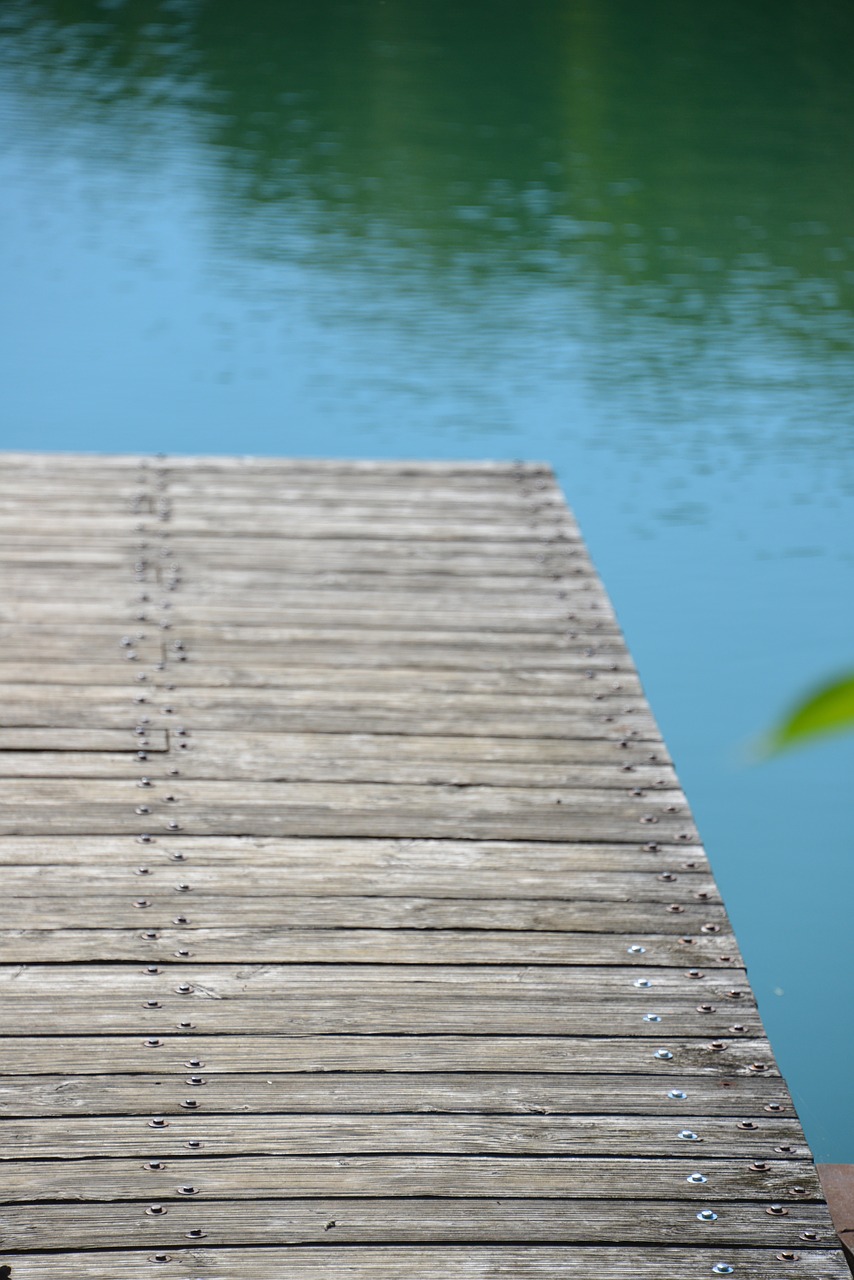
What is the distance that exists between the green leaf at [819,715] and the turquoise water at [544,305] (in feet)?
9.25

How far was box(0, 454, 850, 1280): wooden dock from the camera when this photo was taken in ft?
5.77

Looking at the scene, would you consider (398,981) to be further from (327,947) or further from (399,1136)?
(399,1136)

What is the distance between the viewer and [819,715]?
333 mm

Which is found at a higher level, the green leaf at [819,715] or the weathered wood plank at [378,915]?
the green leaf at [819,715]

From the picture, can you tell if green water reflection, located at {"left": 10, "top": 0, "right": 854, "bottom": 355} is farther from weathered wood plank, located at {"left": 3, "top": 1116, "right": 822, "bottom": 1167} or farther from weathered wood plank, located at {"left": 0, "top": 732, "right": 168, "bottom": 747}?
weathered wood plank, located at {"left": 3, "top": 1116, "right": 822, "bottom": 1167}

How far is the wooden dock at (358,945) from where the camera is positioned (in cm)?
176

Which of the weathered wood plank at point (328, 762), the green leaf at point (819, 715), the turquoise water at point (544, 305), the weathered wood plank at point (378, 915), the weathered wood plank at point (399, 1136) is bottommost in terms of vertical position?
the turquoise water at point (544, 305)

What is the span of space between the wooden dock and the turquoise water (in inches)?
36.7

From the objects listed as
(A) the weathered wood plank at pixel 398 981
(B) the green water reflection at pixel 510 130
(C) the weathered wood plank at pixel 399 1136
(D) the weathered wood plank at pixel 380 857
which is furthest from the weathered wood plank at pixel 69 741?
(B) the green water reflection at pixel 510 130

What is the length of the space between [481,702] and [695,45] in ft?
39.9

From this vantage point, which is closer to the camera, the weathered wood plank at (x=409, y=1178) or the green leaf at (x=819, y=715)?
the green leaf at (x=819, y=715)

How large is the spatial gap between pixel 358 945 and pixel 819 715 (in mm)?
1932

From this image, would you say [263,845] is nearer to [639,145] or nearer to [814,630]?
[814,630]

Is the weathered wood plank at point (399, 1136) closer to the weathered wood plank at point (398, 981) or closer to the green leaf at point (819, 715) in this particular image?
the weathered wood plank at point (398, 981)
